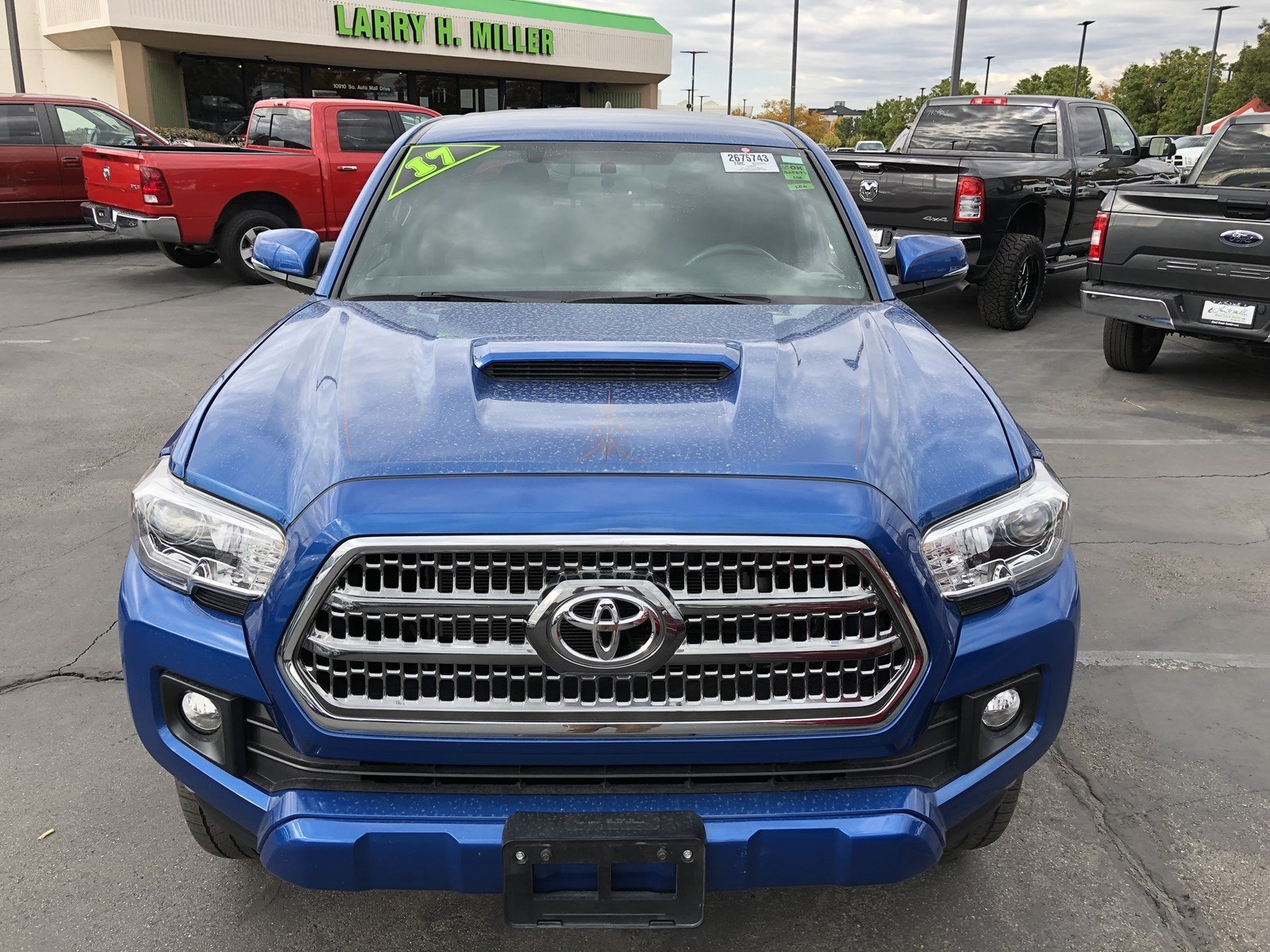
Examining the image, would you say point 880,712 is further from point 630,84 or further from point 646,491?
point 630,84

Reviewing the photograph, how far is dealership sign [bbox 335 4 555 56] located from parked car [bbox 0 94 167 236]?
18521 mm

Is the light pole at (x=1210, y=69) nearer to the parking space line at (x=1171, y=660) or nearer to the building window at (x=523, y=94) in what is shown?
the building window at (x=523, y=94)

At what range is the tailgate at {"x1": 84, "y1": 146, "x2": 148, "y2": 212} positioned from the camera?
1122 cm

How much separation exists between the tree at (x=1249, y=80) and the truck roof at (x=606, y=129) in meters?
59.3

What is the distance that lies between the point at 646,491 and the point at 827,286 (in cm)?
160

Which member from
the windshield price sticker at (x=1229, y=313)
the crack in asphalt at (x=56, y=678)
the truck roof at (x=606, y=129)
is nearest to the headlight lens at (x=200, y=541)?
the crack in asphalt at (x=56, y=678)

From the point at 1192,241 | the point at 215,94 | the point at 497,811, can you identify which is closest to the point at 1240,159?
the point at 1192,241

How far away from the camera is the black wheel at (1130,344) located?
27.4 ft

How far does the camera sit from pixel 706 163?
3.66m

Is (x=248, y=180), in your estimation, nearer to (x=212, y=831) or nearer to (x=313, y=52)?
(x=212, y=831)

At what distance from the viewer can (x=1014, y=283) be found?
9578mm

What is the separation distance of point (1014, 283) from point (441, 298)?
24.9 feet

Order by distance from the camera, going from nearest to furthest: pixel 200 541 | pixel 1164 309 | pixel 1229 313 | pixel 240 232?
1. pixel 200 541
2. pixel 1229 313
3. pixel 1164 309
4. pixel 240 232

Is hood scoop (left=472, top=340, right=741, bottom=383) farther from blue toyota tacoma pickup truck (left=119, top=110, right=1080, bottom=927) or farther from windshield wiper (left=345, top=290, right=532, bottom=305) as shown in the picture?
windshield wiper (left=345, top=290, right=532, bottom=305)
